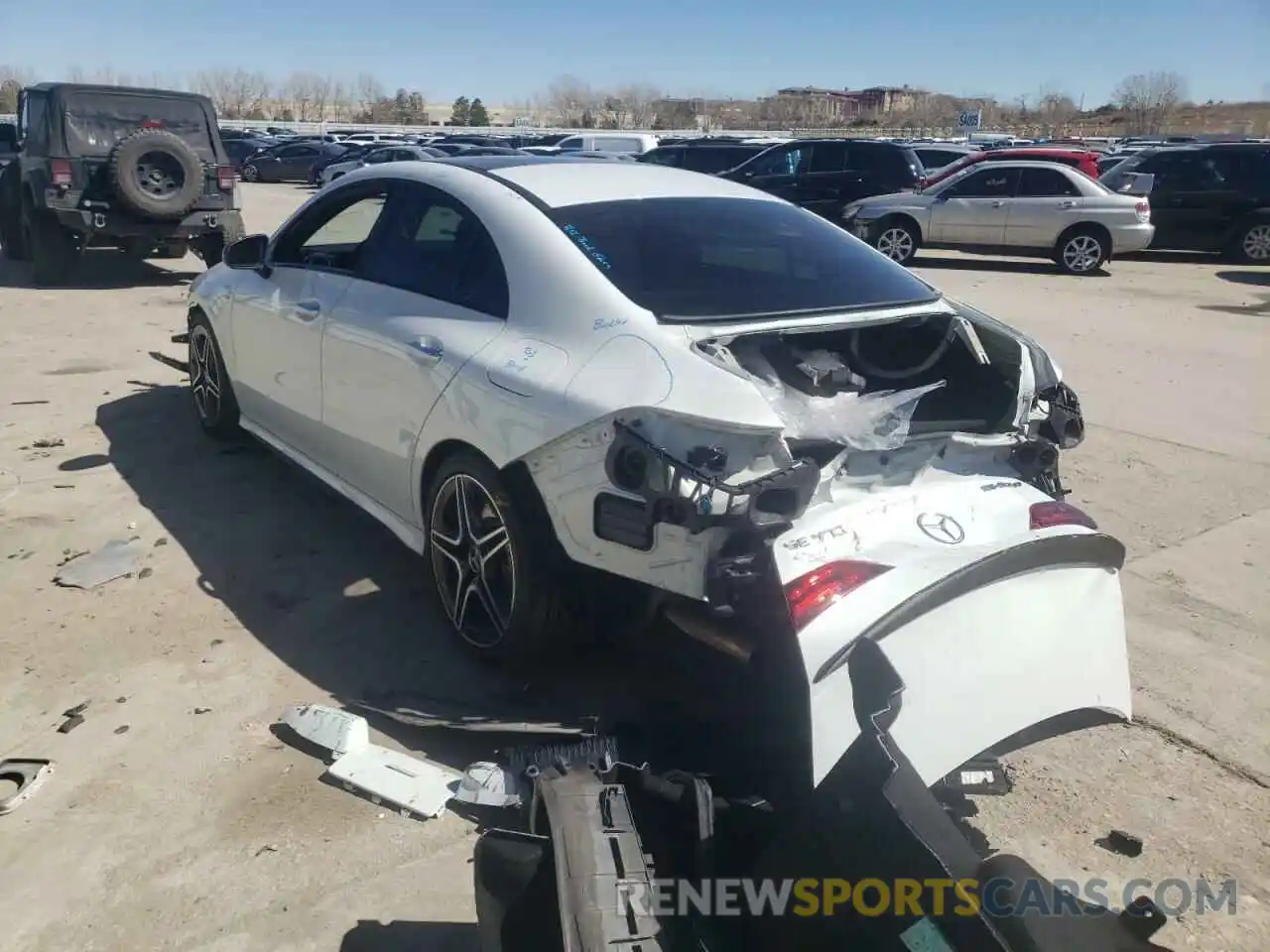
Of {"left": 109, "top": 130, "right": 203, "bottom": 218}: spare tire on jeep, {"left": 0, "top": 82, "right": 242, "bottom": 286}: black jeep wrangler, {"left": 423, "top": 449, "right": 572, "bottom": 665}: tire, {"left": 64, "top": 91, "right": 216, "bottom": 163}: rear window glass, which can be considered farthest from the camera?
{"left": 64, "top": 91, "right": 216, "bottom": 163}: rear window glass

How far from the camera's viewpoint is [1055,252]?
15414mm

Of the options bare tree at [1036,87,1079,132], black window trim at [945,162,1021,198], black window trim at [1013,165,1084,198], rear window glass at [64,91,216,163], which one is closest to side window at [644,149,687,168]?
black window trim at [945,162,1021,198]

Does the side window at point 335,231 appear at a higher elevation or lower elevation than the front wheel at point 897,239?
higher

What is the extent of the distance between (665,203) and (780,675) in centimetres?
200

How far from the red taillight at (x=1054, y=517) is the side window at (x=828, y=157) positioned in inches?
629

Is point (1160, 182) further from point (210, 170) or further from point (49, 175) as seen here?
point (49, 175)

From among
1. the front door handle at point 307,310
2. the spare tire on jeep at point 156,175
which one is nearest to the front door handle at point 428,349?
the front door handle at point 307,310

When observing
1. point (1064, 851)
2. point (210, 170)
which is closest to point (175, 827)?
point (1064, 851)

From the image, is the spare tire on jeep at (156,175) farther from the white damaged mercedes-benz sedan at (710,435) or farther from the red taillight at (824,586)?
the red taillight at (824,586)

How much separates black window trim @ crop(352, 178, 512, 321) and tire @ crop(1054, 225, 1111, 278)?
13322mm

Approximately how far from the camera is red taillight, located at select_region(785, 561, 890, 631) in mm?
2469

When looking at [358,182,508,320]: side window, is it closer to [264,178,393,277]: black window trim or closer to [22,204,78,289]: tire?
[264,178,393,277]: black window trim

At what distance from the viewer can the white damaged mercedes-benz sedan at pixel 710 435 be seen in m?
2.57

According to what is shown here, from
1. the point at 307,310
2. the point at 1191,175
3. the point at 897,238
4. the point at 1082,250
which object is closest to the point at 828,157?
the point at 897,238
